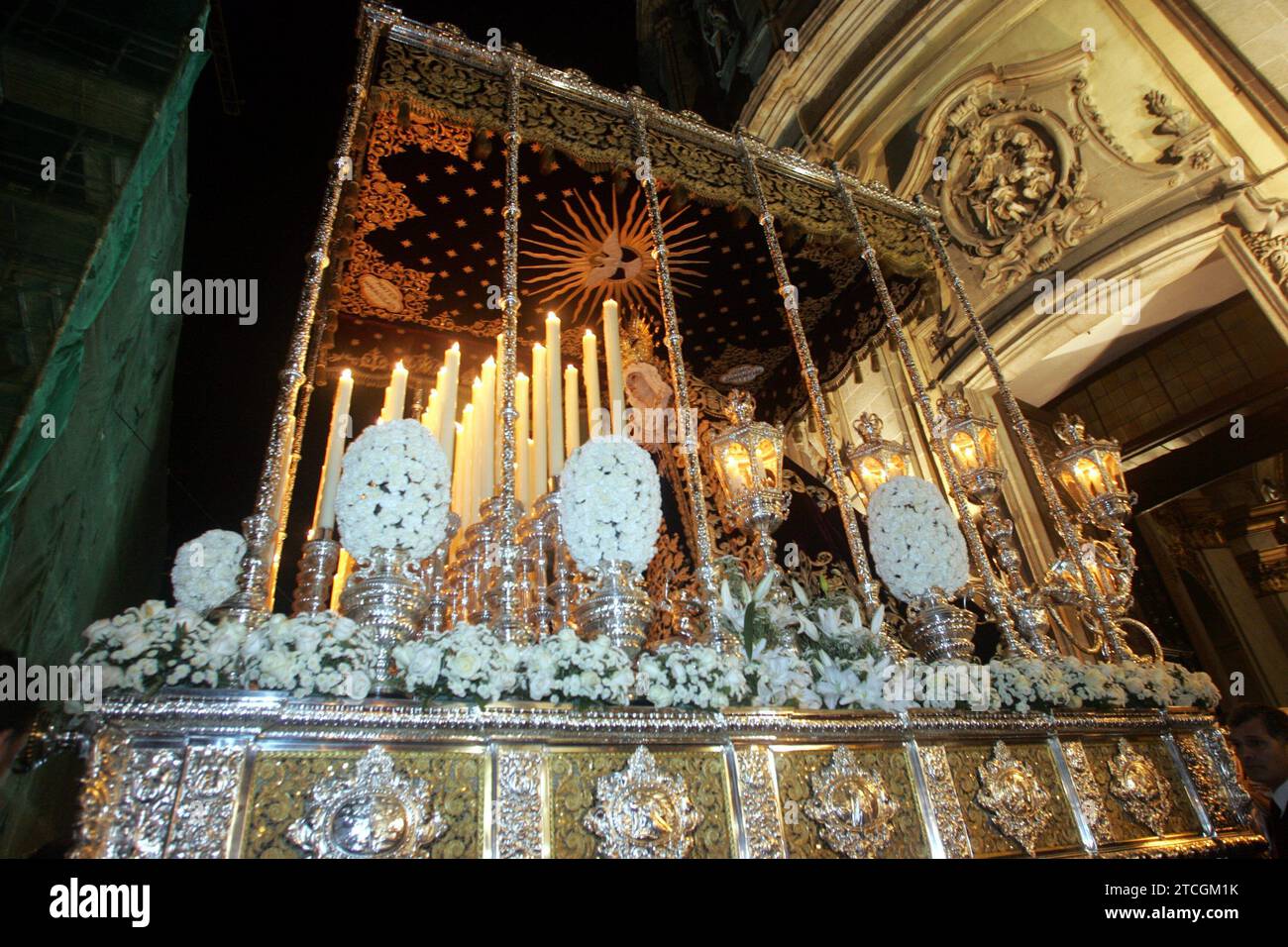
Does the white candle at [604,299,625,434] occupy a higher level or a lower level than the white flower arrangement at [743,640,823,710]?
higher

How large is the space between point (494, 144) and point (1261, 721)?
17.7 ft

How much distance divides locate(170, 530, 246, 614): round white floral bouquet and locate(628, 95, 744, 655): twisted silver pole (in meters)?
1.81

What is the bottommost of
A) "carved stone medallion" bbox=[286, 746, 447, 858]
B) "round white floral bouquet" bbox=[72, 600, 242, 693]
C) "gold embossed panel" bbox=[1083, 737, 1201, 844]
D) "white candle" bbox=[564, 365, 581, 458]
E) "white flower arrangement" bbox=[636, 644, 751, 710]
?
"gold embossed panel" bbox=[1083, 737, 1201, 844]

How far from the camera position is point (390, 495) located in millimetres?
2463

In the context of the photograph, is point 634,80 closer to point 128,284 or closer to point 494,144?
point 494,144

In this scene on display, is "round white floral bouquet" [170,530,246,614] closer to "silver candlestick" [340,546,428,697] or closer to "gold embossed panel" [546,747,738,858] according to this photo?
"silver candlestick" [340,546,428,697]

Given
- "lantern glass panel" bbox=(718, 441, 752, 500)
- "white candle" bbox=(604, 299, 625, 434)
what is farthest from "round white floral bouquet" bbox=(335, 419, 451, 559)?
"lantern glass panel" bbox=(718, 441, 752, 500)

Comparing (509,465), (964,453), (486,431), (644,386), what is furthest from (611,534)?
(644,386)

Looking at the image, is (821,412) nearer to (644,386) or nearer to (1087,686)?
(1087,686)

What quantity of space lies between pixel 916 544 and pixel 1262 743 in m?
1.91

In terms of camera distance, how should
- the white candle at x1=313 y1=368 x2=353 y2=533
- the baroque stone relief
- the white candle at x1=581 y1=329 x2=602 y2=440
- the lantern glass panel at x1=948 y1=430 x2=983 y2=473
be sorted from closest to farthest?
the white candle at x1=313 y1=368 x2=353 y2=533, the white candle at x1=581 y1=329 x2=602 y2=440, the lantern glass panel at x1=948 y1=430 x2=983 y2=473, the baroque stone relief

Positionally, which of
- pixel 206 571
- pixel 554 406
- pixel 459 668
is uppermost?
pixel 554 406

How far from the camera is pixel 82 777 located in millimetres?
1582

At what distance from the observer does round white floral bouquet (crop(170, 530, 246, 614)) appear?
245 cm
